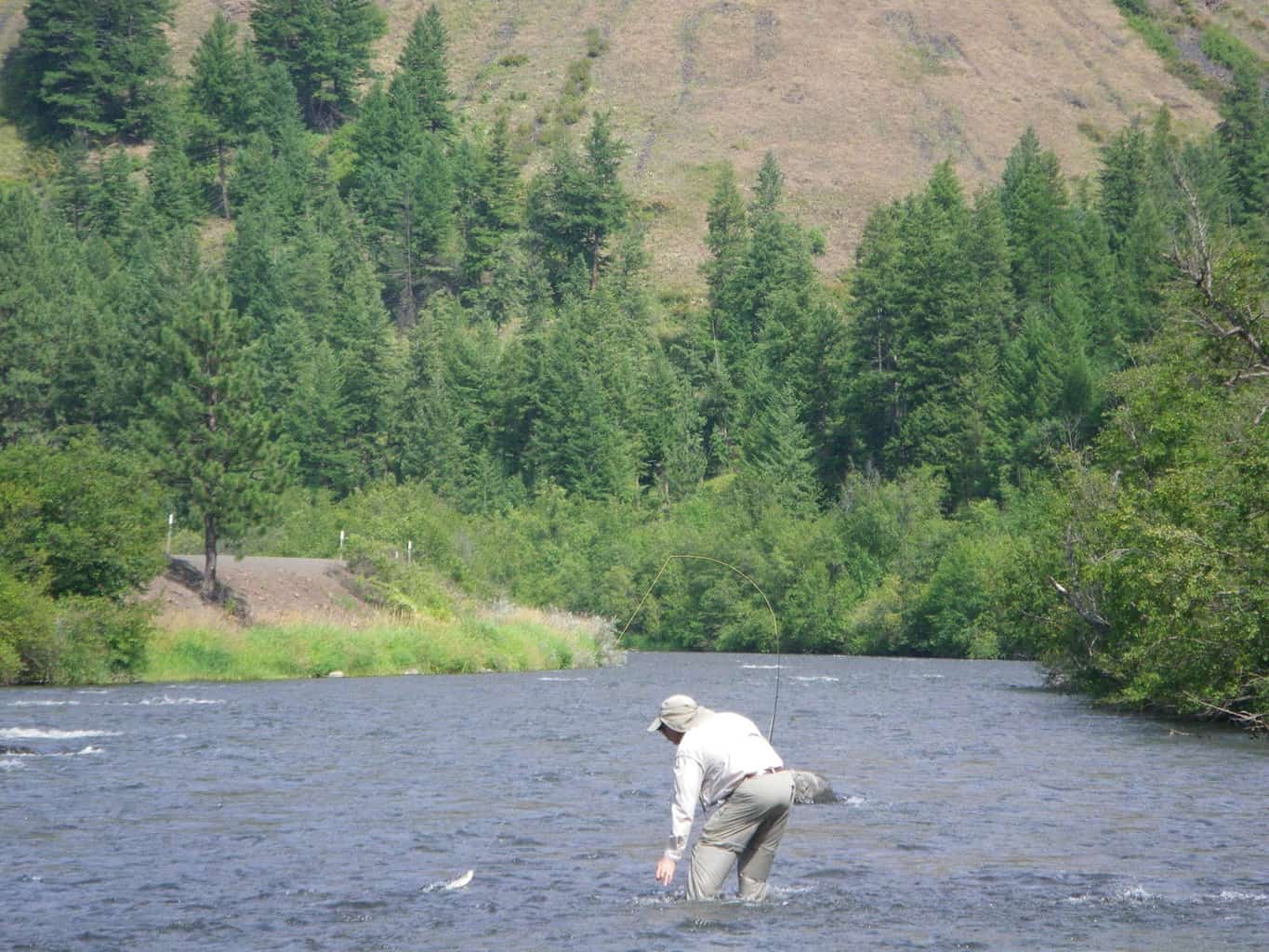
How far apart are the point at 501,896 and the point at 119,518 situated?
28.5m

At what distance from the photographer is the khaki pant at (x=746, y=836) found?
1407 centimetres

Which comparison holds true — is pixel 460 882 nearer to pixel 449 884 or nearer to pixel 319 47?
pixel 449 884

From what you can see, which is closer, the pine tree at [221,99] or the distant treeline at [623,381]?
the distant treeline at [623,381]

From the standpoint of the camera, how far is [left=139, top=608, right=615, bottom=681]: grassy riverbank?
4534cm

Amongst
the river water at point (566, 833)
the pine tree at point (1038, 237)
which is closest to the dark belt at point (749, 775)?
the river water at point (566, 833)

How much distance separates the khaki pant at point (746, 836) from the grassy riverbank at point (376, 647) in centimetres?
3130

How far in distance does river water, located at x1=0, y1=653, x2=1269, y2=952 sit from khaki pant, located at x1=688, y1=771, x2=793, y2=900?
362mm

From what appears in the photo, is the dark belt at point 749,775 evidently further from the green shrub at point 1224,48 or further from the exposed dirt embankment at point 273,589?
the green shrub at point 1224,48

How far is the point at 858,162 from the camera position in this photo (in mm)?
154875

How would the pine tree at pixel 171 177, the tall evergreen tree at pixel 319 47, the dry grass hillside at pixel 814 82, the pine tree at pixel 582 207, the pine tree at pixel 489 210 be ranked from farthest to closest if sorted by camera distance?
the tall evergreen tree at pixel 319 47, the dry grass hillside at pixel 814 82, the pine tree at pixel 171 177, the pine tree at pixel 489 210, the pine tree at pixel 582 207

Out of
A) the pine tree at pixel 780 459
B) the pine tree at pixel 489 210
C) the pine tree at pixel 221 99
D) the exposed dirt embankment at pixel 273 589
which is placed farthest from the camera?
the pine tree at pixel 221 99

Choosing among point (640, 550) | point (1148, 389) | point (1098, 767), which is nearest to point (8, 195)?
point (640, 550)

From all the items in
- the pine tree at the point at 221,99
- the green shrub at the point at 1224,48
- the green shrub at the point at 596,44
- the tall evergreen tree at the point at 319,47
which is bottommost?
the pine tree at the point at 221,99

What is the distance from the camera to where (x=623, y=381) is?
103m
